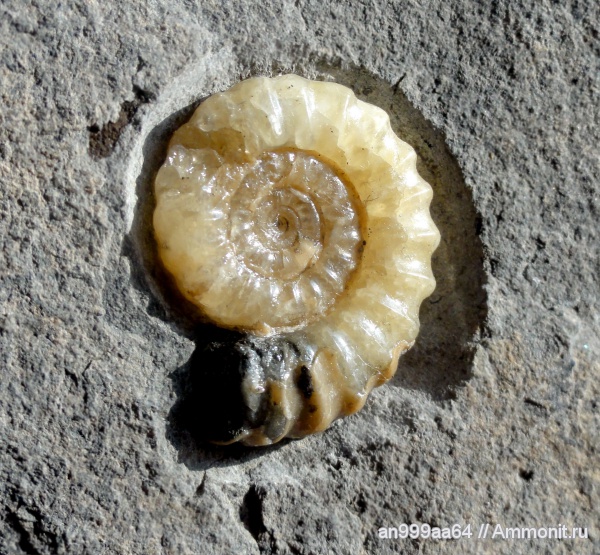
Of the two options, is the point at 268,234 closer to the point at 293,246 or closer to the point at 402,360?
the point at 293,246

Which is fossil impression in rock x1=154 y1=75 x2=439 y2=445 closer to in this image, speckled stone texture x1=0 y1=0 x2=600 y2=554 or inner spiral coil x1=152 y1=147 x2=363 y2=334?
inner spiral coil x1=152 y1=147 x2=363 y2=334

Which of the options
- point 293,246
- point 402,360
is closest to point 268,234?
point 293,246

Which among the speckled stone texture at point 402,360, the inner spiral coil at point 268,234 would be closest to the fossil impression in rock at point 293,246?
the inner spiral coil at point 268,234

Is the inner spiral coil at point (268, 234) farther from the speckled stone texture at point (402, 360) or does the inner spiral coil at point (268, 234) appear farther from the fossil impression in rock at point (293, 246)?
the speckled stone texture at point (402, 360)

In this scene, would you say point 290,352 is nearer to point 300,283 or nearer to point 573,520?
point 300,283

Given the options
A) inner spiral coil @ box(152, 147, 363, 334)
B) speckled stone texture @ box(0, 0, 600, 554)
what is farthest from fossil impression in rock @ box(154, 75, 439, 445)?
speckled stone texture @ box(0, 0, 600, 554)

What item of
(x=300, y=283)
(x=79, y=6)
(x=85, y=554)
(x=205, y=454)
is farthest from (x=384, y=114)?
(x=85, y=554)
